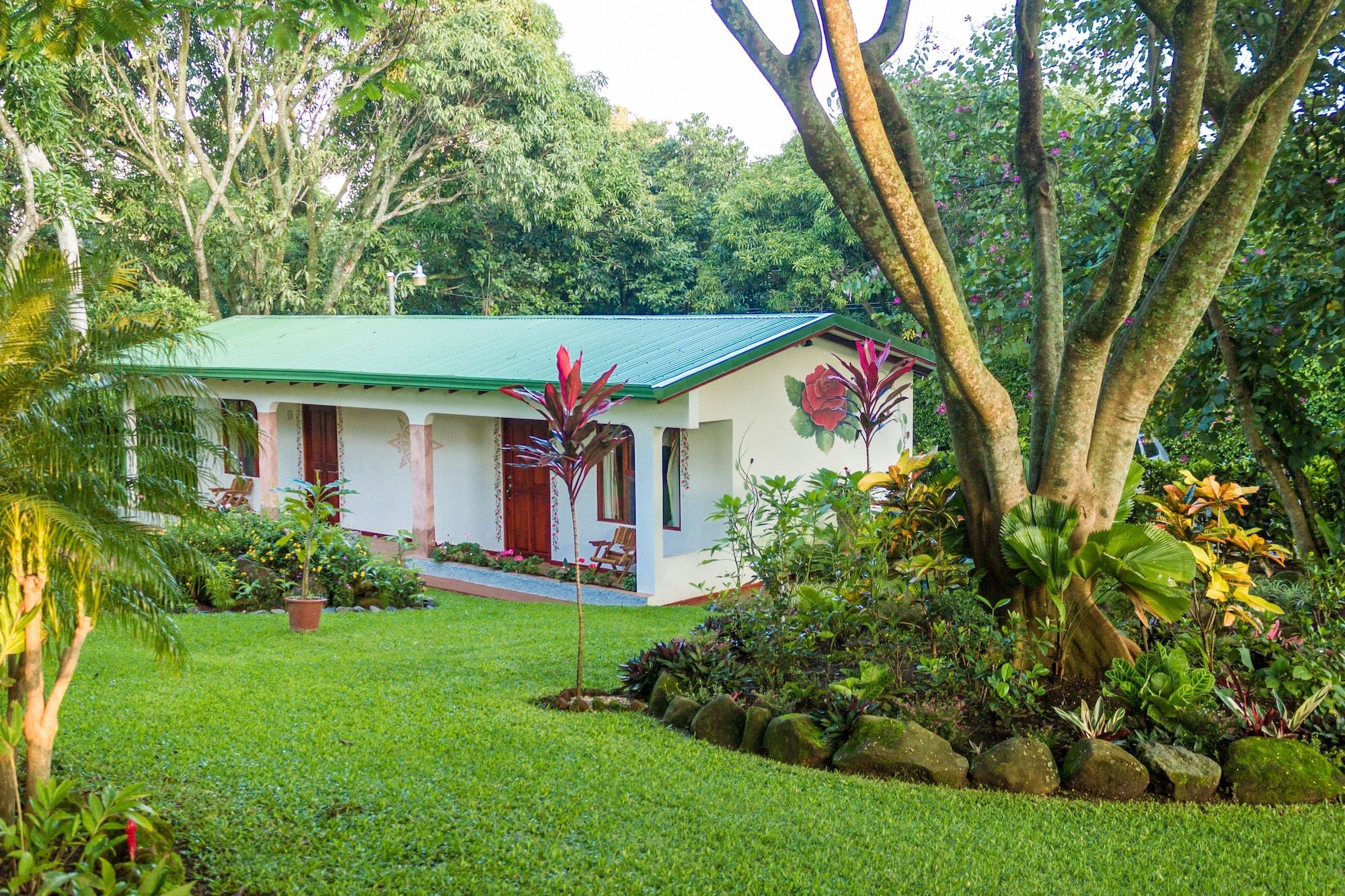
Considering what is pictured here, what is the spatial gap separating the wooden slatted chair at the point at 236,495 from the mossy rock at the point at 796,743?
489 inches

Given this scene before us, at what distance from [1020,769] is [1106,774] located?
39 cm

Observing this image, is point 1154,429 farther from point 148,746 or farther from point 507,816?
point 148,746

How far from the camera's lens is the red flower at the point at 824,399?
45.8 feet

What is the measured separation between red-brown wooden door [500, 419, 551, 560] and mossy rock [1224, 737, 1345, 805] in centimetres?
1071

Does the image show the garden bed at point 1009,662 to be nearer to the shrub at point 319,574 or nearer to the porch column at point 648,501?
the porch column at point 648,501

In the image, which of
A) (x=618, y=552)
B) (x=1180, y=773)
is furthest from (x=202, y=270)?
(x=1180, y=773)

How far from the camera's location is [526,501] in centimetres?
1546

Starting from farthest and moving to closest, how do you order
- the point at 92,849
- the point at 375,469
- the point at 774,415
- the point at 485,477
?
the point at 375,469, the point at 485,477, the point at 774,415, the point at 92,849

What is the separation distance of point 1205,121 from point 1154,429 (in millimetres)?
3516

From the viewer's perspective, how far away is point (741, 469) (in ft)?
42.9

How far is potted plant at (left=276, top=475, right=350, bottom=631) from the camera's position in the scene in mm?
9578

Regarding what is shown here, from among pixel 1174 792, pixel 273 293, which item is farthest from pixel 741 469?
pixel 273 293

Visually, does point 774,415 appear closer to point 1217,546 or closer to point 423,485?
point 423,485

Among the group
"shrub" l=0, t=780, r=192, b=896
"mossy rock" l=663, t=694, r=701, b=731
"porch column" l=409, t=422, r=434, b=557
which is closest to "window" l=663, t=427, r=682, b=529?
"porch column" l=409, t=422, r=434, b=557
